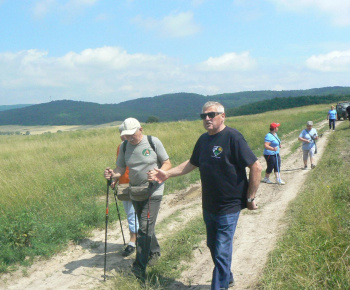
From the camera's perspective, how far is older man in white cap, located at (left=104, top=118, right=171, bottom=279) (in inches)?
181

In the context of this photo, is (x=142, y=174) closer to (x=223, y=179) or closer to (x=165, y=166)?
(x=165, y=166)

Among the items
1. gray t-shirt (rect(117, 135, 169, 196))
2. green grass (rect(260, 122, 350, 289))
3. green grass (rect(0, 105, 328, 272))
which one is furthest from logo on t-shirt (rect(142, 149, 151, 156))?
green grass (rect(0, 105, 328, 272))

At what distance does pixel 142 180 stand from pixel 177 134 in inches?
506

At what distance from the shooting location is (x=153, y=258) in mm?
4941

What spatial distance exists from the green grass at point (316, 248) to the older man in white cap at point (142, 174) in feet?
4.97

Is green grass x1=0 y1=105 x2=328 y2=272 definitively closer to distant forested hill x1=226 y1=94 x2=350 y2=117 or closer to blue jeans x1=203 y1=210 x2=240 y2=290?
blue jeans x1=203 y1=210 x2=240 y2=290

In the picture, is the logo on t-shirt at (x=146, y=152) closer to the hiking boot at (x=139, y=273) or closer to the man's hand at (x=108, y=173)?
the man's hand at (x=108, y=173)

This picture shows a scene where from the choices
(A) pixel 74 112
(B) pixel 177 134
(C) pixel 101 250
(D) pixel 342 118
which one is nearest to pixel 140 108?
(A) pixel 74 112

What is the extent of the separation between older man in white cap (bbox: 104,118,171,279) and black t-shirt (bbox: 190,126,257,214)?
1022 millimetres

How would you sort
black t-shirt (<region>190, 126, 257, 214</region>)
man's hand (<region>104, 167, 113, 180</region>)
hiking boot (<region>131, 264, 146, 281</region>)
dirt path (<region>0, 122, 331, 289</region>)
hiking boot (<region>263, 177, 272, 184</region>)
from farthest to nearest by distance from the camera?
hiking boot (<region>263, 177, 272, 184</region>) → man's hand (<region>104, 167, 113, 180</region>) → dirt path (<region>0, 122, 331, 289</region>) → hiking boot (<region>131, 264, 146, 281</region>) → black t-shirt (<region>190, 126, 257, 214</region>)

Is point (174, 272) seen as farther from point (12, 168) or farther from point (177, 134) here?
point (177, 134)

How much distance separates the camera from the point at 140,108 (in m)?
196

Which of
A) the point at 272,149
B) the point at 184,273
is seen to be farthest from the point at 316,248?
the point at 272,149

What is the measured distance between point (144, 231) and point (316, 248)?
6.71ft
